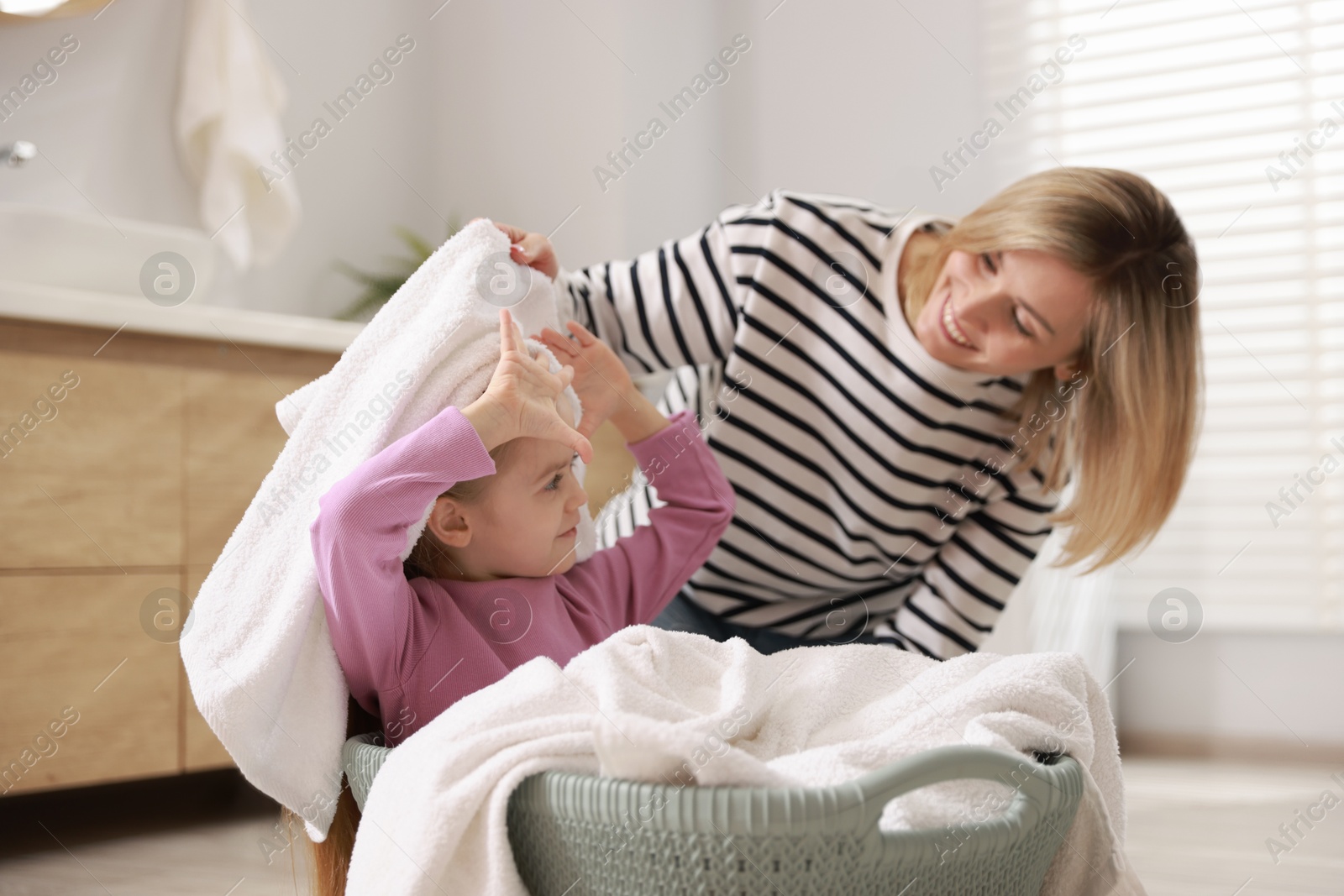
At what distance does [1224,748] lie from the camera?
89.3 inches

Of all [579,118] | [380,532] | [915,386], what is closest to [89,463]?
[380,532]

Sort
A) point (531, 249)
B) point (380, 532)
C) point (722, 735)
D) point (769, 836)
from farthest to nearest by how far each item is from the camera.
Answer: point (531, 249), point (380, 532), point (722, 735), point (769, 836)

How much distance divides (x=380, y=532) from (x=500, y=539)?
0.16 metres

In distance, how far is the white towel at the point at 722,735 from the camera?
53 cm

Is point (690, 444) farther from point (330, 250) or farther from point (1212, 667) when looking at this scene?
point (1212, 667)

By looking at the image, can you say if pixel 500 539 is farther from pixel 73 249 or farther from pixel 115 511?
pixel 73 249

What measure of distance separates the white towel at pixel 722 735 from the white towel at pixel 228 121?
1.63 metres

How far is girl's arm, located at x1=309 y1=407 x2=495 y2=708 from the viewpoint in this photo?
27.1 inches

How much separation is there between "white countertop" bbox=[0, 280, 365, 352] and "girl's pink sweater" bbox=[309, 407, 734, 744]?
84cm

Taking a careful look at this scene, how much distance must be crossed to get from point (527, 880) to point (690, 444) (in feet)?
1.70

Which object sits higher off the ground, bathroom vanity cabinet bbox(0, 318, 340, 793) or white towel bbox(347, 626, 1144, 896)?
white towel bbox(347, 626, 1144, 896)

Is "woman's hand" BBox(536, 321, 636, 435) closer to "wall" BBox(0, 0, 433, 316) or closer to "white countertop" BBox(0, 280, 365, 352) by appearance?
"white countertop" BBox(0, 280, 365, 352)

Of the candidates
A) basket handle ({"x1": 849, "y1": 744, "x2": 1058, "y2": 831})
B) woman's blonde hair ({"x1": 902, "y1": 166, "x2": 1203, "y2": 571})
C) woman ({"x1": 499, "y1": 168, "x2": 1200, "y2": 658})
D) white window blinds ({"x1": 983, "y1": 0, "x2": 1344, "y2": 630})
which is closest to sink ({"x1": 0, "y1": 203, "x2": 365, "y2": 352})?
woman ({"x1": 499, "y1": 168, "x2": 1200, "y2": 658})

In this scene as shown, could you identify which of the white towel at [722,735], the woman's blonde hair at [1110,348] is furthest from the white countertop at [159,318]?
the white towel at [722,735]
